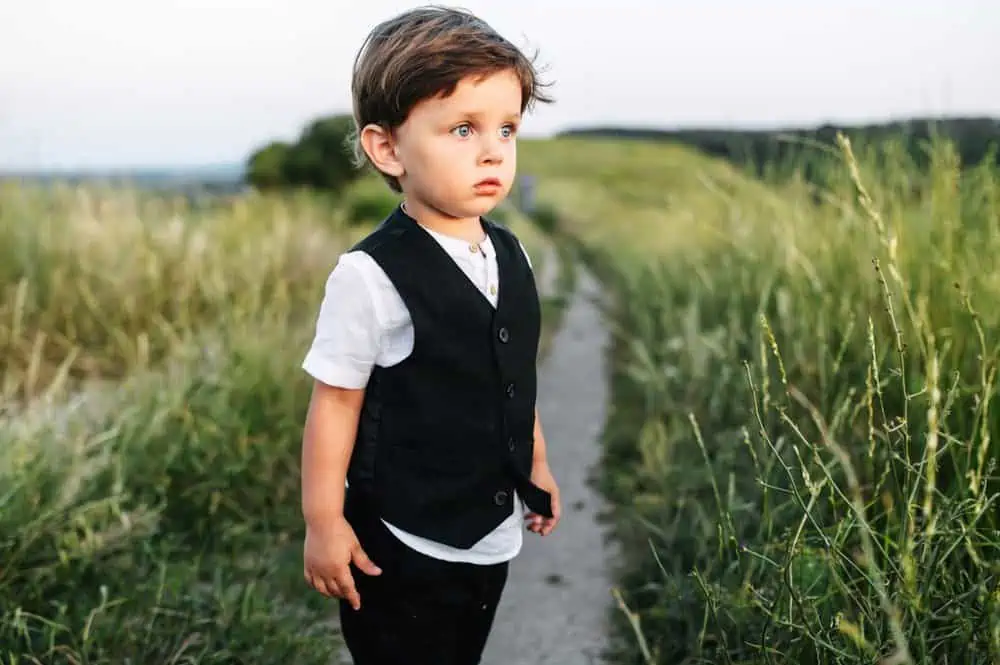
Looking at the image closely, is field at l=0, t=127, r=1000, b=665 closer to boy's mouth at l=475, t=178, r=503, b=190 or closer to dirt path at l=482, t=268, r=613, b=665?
dirt path at l=482, t=268, r=613, b=665

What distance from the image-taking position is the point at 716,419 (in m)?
3.63

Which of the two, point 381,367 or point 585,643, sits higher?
point 381,367

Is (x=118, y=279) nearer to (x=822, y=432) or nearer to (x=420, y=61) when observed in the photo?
(x=420, y=61)

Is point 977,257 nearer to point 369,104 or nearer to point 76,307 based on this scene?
point 369,104

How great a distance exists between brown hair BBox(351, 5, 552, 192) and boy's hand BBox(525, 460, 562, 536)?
67 cm

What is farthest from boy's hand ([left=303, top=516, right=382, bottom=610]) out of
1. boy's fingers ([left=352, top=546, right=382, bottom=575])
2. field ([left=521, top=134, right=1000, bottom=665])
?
field ([left=521, top=134, right=1000, bottom=665])

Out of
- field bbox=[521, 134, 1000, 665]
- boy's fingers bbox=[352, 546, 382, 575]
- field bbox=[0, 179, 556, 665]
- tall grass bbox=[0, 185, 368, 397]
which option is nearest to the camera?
field bbox=[521, 134, 1000, 665]

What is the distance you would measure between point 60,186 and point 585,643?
18.8 ft

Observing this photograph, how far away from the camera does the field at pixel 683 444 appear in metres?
1.78

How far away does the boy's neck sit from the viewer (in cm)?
186

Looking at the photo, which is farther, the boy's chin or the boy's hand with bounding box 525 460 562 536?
the boy's hand with bounding box 525 460 562 536

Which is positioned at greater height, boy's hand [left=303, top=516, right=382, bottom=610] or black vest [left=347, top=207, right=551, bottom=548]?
black vest [left=347, top=207, right=551, bottom=548]

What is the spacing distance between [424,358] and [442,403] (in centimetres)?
9

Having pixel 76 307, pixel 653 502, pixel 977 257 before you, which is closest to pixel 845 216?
pixel 977 257
